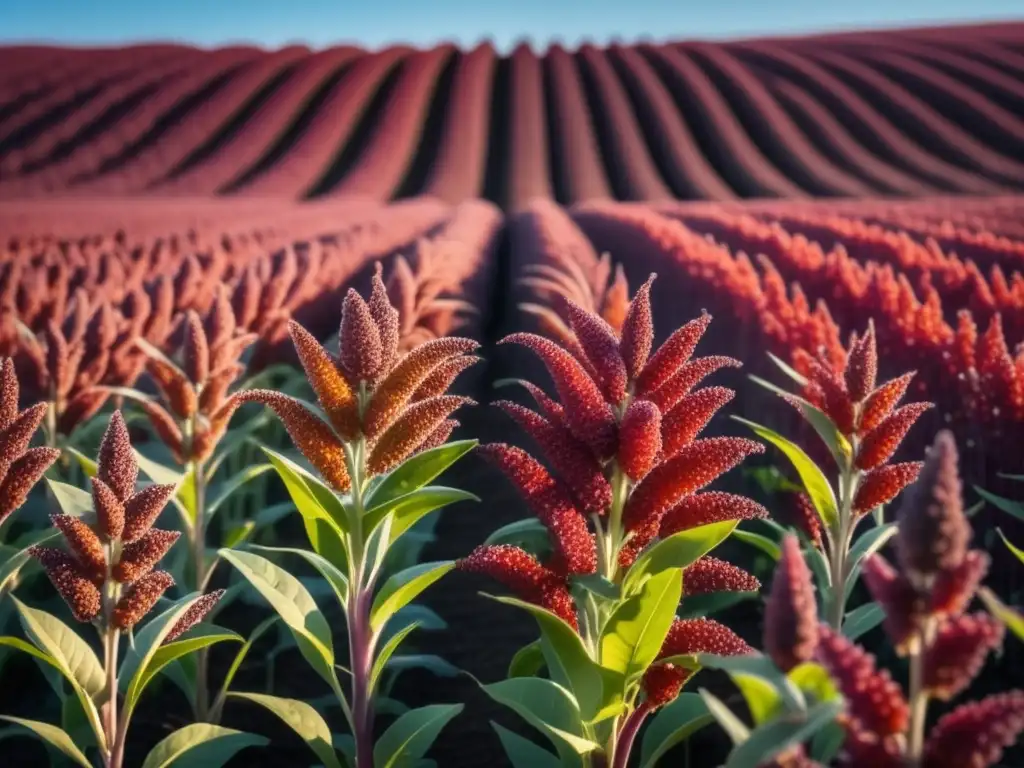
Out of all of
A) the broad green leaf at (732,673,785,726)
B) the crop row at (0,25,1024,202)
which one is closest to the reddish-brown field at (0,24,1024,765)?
the crop row at (0,25,1024,202)

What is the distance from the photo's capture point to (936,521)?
800mm

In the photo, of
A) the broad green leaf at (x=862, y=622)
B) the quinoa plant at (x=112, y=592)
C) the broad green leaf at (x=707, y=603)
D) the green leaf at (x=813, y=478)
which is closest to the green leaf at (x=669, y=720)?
the broad green leaf at (x=862, y=622)

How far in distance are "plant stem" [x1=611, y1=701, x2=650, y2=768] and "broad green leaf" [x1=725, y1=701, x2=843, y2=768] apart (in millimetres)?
691

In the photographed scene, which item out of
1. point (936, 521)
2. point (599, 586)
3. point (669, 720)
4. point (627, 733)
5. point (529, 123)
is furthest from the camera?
point (529, 123)

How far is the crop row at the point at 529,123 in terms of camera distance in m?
31.5

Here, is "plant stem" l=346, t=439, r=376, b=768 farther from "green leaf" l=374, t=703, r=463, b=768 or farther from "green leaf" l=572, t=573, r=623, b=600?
"green leaf" l=572, t=573, r=623, b=600

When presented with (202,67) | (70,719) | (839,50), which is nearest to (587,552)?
(70,719)

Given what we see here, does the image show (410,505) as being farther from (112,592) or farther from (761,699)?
(761,699)

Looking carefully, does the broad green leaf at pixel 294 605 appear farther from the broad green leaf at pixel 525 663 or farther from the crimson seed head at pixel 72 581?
the broad green leaf at pixel 525 663

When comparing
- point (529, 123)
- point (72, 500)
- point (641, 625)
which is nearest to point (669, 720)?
point (641, 625)

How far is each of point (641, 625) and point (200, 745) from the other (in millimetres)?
807

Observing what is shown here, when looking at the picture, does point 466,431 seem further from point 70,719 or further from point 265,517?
point 70,719

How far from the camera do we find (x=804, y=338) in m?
3.12

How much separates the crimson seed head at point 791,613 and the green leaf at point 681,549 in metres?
0.53
